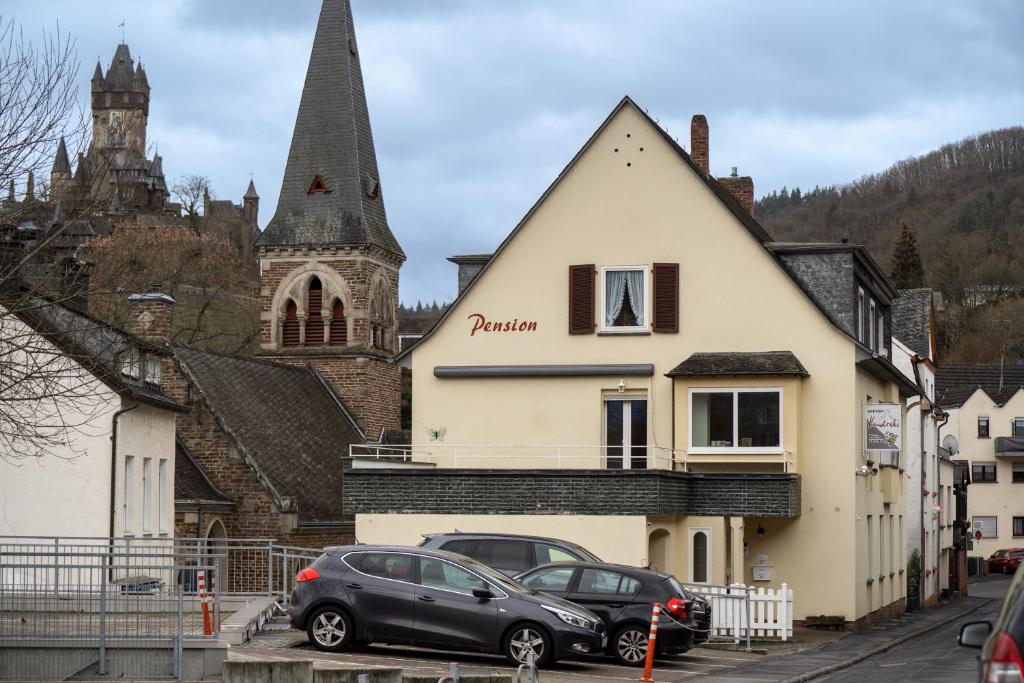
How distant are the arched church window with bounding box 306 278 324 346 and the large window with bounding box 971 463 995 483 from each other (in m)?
43.6

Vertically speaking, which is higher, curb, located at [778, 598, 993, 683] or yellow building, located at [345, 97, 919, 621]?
yellow building, located at [345, 97, 919, 621]

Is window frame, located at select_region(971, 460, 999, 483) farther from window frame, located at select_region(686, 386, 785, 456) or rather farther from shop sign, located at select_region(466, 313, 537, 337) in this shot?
window frame, located at select_region(686, 386, 785, 456)

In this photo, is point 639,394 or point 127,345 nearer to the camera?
point 127,345

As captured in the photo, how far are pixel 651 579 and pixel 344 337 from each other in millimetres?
42582

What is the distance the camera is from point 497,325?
125 ft

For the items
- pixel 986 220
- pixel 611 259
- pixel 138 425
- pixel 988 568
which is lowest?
pixel 988 568

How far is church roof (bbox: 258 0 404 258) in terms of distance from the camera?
6712 centimetres

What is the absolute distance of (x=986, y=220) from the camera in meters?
124

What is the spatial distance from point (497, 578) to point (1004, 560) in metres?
68.6

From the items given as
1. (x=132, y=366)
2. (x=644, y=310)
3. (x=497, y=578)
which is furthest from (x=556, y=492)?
(x=132, y=366)

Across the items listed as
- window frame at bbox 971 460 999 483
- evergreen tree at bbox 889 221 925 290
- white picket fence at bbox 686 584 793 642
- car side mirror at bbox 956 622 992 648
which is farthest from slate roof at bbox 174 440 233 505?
evergreen tree at bbox 889 221 925 290

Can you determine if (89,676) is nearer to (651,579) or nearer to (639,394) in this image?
(651,579)

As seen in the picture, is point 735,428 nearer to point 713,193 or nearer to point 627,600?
point 713,193

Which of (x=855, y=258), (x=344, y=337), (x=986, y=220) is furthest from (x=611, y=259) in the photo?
(x=986, y=220)
